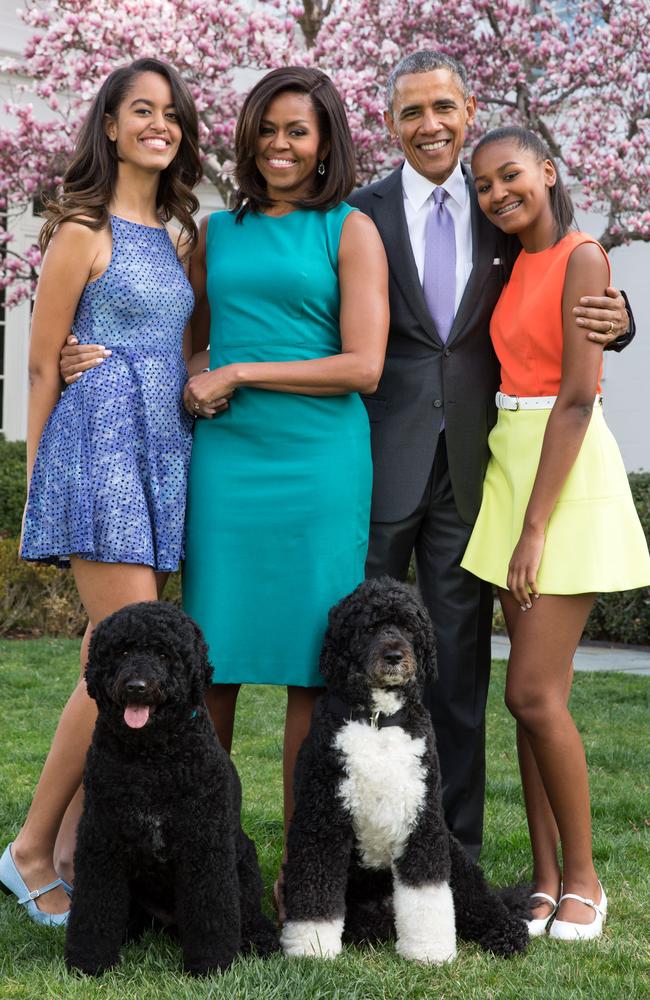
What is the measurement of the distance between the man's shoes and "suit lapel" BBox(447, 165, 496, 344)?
2138 millimetres

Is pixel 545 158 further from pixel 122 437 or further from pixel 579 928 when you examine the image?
pixel 579 928

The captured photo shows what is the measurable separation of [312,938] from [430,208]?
230 centimetres

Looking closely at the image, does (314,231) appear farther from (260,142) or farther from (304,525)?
(304,525)

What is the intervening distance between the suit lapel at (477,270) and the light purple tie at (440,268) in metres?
0.04

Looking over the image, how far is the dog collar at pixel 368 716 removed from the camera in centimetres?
313

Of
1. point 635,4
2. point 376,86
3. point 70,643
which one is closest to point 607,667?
point 70,643

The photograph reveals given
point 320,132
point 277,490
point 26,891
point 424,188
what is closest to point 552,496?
point 277,490

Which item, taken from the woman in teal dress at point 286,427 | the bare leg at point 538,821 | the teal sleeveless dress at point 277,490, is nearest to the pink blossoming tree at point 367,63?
the woman in teal dress at point 286,427

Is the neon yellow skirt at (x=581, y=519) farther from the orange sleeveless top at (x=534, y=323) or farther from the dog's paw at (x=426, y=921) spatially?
the dog's paw at (x=426, y=921)

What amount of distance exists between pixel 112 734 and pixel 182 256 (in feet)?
5.06

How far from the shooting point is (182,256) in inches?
143

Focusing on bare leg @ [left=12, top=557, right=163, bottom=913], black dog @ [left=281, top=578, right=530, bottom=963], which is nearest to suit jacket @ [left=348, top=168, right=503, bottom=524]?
black dog @ [left=281, top=578, right=530, bottom=963]

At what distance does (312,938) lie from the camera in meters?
3.10

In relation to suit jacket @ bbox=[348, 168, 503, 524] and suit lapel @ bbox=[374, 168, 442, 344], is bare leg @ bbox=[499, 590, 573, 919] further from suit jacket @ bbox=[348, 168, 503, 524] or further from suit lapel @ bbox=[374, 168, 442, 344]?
suit lapel @ bbox=[374, 168, 442, 344]
